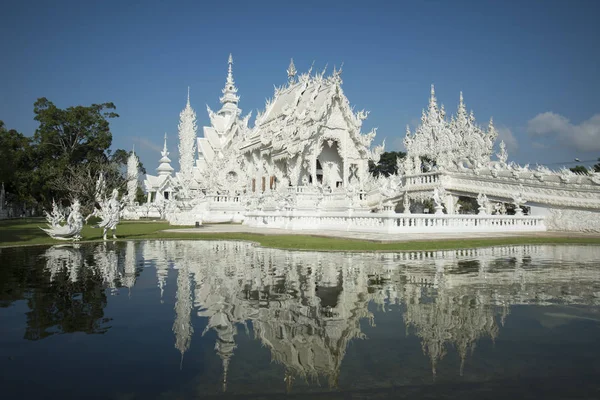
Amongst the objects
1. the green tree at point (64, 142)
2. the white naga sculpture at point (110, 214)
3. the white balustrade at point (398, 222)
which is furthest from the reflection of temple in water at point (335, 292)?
the green tree at point (64, 142)

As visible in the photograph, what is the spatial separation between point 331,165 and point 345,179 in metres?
2.30

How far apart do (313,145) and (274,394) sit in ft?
92.2

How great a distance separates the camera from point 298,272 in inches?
354

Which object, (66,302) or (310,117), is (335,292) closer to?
(66,302)

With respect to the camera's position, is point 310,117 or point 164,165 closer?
point 310,117

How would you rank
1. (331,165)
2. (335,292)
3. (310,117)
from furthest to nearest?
(331,165)
(310,117)
(335,292)

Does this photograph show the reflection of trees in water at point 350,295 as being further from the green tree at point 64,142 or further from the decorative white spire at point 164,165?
the decorative white spire at point 164,165

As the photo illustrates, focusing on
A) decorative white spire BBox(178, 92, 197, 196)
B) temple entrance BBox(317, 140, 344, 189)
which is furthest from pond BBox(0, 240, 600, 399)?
decorative white spire BBox(178, 92, 197, 196)

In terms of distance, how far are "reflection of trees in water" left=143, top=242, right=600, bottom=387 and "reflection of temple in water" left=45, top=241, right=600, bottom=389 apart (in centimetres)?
2

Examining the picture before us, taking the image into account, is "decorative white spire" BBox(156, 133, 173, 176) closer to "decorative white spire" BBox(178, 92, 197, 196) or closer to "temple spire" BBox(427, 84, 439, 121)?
"decorative white spire" BBox(178, 92, 197, 196)

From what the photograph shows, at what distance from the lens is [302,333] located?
480 centimetres

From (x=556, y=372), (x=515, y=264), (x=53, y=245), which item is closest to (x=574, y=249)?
(x=515, y=264)

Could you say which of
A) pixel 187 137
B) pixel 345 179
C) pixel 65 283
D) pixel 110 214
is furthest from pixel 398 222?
pixel 187 137

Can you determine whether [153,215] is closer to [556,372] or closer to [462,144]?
[462,144]
